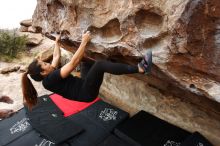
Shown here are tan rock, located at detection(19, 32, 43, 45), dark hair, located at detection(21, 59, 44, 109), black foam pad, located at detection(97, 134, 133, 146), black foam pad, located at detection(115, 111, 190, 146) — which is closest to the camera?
dark hair, located at detection(21, 59, 44, 109)

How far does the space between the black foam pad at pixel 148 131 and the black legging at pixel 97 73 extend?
1.25 meters

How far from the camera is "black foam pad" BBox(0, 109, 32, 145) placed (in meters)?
5.21

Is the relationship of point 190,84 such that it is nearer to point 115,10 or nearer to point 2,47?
point 115,10

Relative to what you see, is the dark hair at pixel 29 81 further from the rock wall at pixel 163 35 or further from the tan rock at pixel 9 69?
the tan rock at pixel 9 69

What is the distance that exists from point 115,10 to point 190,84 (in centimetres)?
125

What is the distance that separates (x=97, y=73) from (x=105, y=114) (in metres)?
2.16

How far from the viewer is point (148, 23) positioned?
332 centimetres

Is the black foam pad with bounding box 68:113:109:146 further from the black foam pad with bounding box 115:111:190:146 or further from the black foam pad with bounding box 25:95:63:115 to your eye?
the black foam pad with bounding box 25:95:63:115

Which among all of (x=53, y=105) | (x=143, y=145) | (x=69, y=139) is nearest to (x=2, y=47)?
(x=53, y=105)

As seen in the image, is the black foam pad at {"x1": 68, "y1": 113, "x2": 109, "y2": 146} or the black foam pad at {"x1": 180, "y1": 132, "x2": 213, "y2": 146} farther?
the black foam pad at {"x1": 68, "y1": 113, "x2": 109, "y2": 146}

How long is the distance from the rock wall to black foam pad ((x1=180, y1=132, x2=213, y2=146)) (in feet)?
0.53

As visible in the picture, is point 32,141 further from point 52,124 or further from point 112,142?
point 112,142

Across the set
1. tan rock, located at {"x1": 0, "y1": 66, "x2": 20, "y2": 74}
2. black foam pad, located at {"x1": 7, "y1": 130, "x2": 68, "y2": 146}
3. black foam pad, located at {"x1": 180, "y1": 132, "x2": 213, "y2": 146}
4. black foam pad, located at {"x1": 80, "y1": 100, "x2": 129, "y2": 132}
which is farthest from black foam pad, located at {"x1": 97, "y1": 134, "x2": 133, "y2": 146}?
tan rock, located at {"x1": 0, "y1": 66, "x2": 20, "y2": 74}

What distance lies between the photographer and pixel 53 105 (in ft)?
19.6
